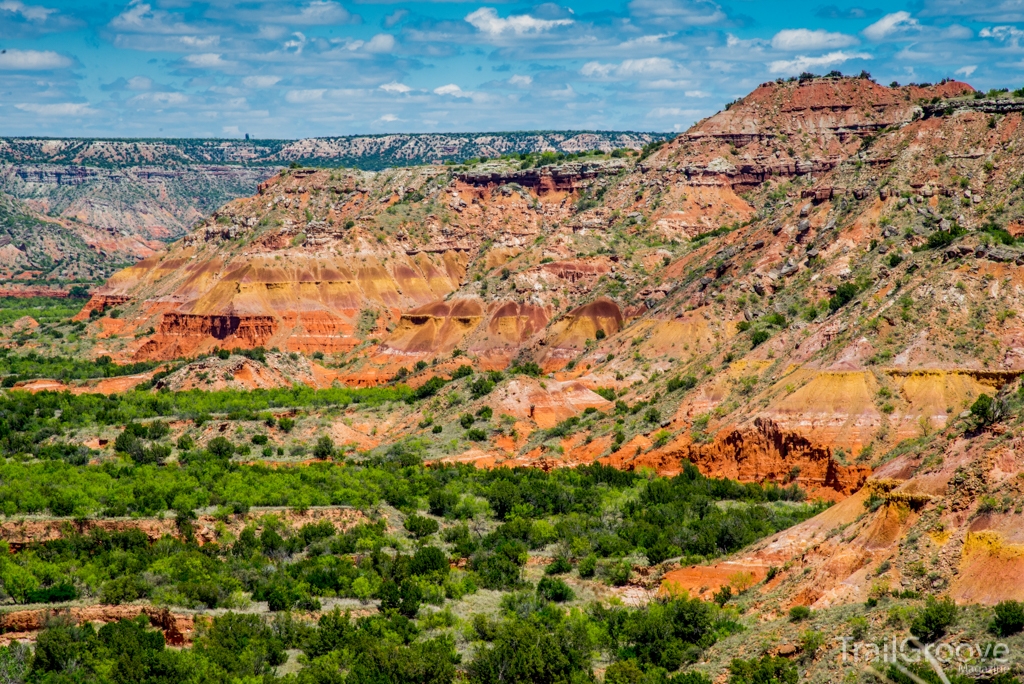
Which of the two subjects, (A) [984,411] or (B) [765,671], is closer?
(B) [765,671]

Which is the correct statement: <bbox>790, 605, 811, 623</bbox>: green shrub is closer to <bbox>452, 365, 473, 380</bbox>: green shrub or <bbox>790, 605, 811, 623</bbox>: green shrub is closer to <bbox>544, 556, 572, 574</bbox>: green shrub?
<bbox>544, 556, 572, 574</bbox>: green shrub

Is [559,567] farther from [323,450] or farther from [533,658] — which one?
[323,450]

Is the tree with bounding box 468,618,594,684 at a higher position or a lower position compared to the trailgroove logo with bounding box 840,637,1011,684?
lower

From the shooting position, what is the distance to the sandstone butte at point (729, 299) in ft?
A: 168

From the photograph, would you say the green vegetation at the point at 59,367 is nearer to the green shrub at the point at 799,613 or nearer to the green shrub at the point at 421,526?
the green shrub at the point at 421,526

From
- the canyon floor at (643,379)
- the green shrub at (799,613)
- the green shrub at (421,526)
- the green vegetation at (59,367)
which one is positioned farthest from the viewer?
the green vegetation at (59,367)

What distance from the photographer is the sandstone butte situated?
5128cm

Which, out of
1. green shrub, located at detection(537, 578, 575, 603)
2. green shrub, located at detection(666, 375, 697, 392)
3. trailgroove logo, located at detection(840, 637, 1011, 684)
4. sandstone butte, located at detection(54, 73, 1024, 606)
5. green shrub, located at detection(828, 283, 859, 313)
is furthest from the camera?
green shrub, located at detection(666, 375, 697, 392)

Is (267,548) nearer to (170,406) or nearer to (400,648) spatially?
(400,648)

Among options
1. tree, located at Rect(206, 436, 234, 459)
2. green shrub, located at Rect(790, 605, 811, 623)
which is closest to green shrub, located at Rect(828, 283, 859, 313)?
tree, located at Rect(206, 436, 234, 459)

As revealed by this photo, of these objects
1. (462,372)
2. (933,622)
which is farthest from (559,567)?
(462,372)

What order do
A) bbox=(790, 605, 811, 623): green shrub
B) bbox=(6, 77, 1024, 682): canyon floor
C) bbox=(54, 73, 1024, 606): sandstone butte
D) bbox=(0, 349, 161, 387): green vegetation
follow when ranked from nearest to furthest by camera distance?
1. bbox=(790, 605, 811, 623): green shrub
2. bbox=(6, 77, 1024, 682): canyon floor
3. bbox=(54, 73, 1024, 606): sandstone butte
4. bbox=(0, 349, 161, 387): green vegetation

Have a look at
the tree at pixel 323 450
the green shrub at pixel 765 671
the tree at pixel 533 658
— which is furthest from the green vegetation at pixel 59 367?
the green shrub at pixel 765 671

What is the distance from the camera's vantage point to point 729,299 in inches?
3883
